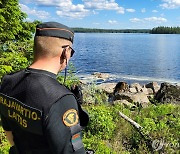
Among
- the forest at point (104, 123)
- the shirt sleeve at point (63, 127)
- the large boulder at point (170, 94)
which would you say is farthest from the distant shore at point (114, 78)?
the shirt sleeve at point (63, 127)

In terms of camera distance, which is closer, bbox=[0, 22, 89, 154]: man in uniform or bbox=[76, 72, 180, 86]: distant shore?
bbox=[0, 22, 89, 154]: man in uniform

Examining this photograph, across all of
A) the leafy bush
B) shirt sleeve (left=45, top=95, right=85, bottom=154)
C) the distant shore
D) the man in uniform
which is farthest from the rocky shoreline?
shirt sleeve (left=45, top=95, right=85, bottom=154)

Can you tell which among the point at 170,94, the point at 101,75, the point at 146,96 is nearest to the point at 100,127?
the point at 170,94

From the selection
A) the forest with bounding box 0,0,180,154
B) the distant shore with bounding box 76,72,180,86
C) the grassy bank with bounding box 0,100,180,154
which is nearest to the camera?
the grassy bank with bounding box 0,100,180,154

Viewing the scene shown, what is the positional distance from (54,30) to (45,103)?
562mm

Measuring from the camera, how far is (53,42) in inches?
96.2

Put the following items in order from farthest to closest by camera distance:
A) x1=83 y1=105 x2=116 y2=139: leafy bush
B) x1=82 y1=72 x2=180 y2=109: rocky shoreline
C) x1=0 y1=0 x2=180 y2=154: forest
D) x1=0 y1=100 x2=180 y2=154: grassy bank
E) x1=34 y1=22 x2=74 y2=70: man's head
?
x1=82 y1=72 x2=180 y2=109: rocky shoreline → x1=83 y1=105 x2=116 y2=139: leafy bush → x1=0 y1=0 x2=180 y2=154: forest → x1=0 y1=100 x2=180 y2=154: grassy bank → x1=34 y1=22 x2=74 y2=70: man's head

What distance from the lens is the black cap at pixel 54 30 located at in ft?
8.08

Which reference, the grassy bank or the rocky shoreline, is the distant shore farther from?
the grassy bank

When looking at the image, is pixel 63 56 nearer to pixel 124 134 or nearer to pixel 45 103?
pixel 45 103

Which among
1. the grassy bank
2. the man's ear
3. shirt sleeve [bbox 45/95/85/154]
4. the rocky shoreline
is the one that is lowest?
the rocky shoreline

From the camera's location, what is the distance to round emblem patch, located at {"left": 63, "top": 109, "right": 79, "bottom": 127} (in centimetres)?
225

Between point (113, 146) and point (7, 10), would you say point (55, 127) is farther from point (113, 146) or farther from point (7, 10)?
point (7, 10)

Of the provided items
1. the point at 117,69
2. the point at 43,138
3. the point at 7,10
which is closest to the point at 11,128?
the point at 43,138
